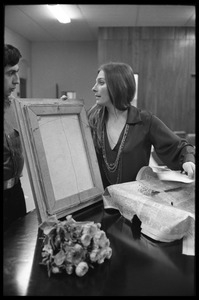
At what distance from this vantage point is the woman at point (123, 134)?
50.5 inches

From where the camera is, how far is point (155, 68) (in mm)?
5438

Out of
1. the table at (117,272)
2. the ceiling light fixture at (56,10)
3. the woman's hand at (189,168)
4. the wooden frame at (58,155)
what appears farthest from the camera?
the woman's hand at (189,168)

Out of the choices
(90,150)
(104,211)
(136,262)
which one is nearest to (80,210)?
(104,211)

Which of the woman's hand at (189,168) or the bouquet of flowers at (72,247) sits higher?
the woman's hand at (189,168)

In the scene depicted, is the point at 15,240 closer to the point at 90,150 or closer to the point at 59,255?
the point at 59,255

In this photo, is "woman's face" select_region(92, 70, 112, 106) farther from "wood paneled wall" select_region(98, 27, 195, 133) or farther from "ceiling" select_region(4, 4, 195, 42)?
"wood paneled wall" select_region(98, 27, 195, 133)

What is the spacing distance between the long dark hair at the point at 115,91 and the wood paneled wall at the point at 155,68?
4010 millimetres

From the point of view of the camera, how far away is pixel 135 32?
17.9 ft

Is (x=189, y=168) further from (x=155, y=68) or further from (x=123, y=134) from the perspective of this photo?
(x=155, y=68)

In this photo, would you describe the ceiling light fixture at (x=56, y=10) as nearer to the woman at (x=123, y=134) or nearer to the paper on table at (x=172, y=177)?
the woman at (x=123, y=134)

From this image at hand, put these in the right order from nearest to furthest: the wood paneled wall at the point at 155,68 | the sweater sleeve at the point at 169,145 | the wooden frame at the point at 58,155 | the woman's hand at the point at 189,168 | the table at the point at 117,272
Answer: the table at the point at 117,272
the wooden frame at the point at 58,155
the woman's hand at the point at 189,168
the sweater sleeve at the point at 169,145
the wood paneled wall at the point at 155,68

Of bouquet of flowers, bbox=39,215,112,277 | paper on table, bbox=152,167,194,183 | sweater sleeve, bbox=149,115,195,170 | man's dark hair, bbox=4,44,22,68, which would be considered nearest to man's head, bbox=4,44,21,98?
man's dark hair, bbox=4,44,22,68

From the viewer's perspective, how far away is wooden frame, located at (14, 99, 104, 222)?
916mm

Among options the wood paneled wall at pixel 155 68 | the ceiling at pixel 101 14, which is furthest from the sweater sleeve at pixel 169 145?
the wood paneled wall at pixel 155 68
